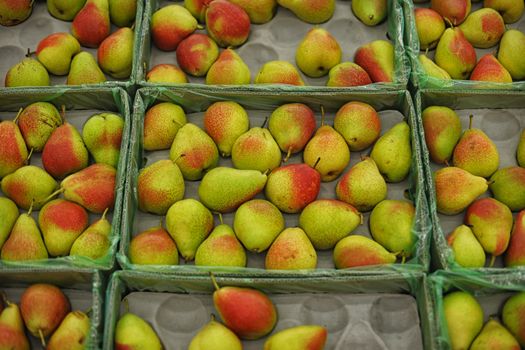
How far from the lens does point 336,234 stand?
3.64 ft

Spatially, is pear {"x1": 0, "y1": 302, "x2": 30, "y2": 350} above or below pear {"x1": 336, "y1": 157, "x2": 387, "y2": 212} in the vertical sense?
below

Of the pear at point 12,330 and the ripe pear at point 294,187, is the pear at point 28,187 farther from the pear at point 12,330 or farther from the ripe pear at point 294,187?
the ripe pear at point 294,187

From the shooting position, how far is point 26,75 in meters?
1.29

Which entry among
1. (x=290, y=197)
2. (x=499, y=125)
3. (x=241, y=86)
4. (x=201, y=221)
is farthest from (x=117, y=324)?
(x=499, y=125)

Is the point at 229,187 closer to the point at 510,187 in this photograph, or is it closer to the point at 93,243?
the point at 93,243

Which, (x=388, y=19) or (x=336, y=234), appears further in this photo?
(x=388, y=19)

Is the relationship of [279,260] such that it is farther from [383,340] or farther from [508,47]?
[508,47]

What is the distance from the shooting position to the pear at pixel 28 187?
116 centimetres

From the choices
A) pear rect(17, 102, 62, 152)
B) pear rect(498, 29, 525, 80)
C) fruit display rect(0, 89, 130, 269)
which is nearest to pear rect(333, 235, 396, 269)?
fruit display rect(0, 89, 130, 269)

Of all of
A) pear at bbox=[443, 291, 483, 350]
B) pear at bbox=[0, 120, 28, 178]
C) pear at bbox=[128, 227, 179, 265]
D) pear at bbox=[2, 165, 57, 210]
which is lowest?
pear at bbox=[443, 291, 483, 350]

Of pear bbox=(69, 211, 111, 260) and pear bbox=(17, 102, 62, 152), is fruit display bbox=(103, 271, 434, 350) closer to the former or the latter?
pear bbox=(69, 211, 111, 260)

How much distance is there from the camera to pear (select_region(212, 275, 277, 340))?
1008 mm

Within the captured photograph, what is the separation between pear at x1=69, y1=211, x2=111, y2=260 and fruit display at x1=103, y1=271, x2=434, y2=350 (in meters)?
0.08

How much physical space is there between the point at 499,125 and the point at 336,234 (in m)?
0.47
